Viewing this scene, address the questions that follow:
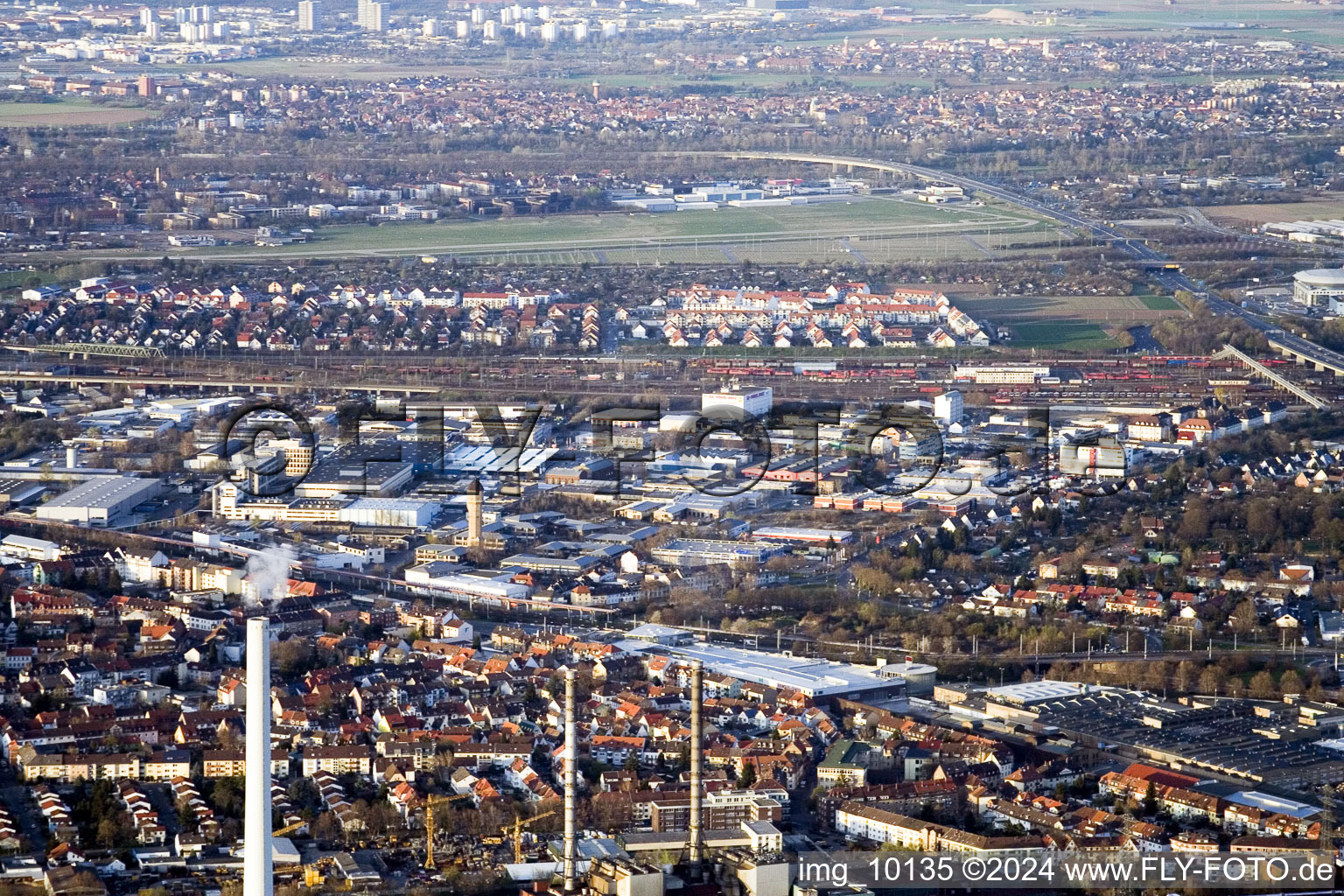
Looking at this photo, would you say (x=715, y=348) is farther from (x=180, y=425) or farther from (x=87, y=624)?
(x=87, y=624)

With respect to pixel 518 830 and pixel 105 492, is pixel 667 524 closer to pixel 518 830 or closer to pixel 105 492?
pixel 105 492

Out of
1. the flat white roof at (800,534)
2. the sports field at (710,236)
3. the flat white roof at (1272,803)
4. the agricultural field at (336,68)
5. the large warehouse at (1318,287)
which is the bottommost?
the agricultural field at (336,68)

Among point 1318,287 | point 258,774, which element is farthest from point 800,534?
point 1318,287

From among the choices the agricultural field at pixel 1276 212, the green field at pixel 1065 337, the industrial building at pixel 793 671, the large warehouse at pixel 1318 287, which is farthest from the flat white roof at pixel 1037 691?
the agricultural field at pixel 1276 212

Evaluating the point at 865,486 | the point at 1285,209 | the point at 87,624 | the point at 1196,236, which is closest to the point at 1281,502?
the point at 865,486

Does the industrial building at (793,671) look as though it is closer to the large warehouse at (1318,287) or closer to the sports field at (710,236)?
the large warehouse at (1318,287)

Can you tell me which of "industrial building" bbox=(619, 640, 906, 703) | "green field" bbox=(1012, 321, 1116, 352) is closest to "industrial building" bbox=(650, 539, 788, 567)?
"industrial building" bbox=(619, 640, 906, 703)
